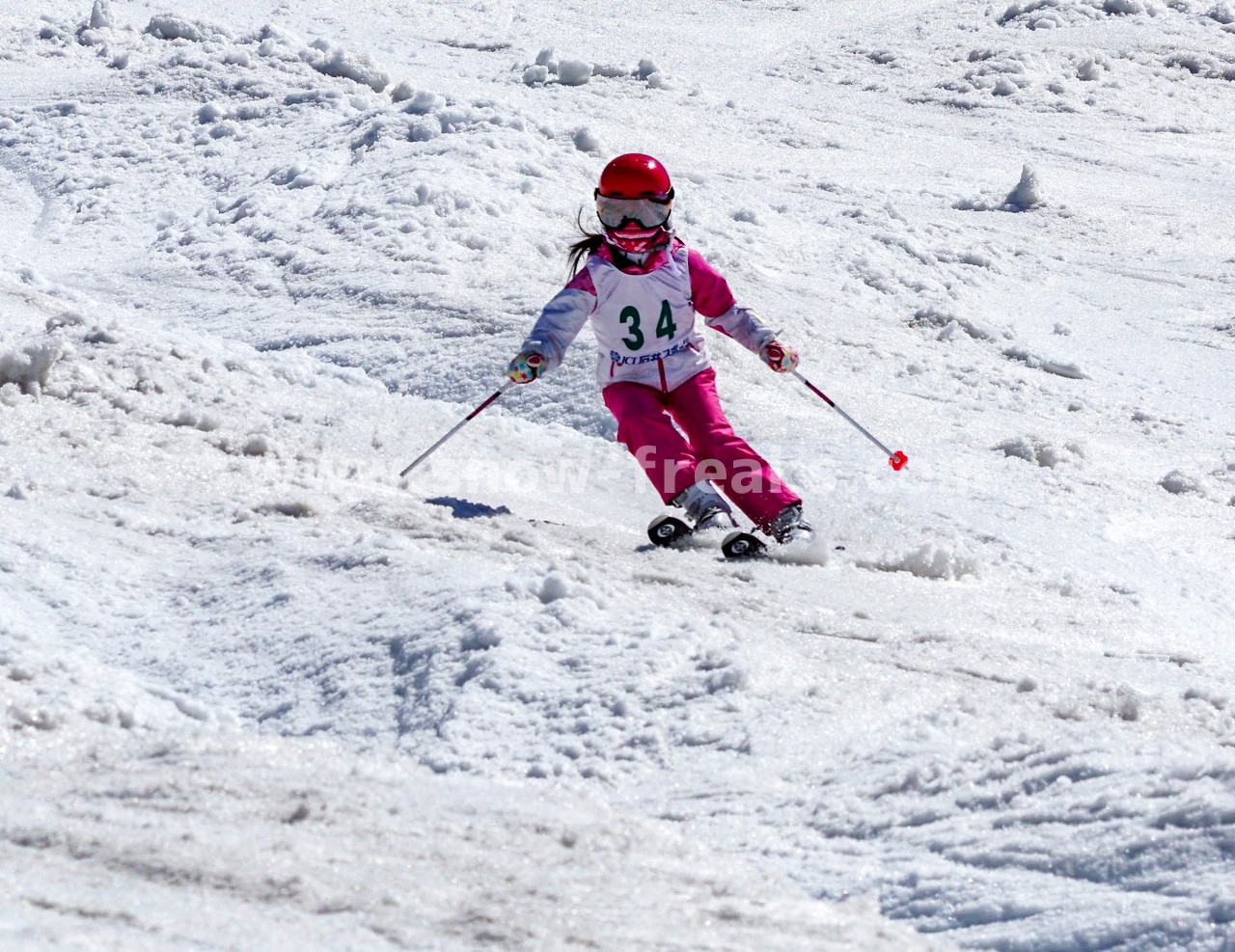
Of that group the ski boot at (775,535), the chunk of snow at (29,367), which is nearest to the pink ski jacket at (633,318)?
the ski boot at (775,535)

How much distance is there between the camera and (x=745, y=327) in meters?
5.60

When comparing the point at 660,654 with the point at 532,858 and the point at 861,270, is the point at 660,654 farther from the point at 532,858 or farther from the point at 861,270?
the point at 861,270

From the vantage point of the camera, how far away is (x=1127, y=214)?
1088 centimetres

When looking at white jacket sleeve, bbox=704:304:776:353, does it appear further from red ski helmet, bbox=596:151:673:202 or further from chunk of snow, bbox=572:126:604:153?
chunk of snow, bbox=572:126:604:153

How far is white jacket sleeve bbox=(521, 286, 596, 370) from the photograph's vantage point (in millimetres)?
5297

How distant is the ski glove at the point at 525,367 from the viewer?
5.15 meters

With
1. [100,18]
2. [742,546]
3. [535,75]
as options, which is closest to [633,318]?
[742,546]

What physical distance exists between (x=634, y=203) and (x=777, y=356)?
838mm

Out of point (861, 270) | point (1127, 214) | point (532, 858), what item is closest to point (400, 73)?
point (861, 270)

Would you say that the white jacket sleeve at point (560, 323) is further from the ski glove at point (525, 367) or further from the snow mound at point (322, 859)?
the snow mound at point (322, 859)

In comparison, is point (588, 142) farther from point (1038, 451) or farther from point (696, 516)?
point (696, 516)

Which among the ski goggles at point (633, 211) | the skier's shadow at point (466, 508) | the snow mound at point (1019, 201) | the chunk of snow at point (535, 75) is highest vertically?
the chunk of snow at point (535, 75)

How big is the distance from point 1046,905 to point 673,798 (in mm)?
792

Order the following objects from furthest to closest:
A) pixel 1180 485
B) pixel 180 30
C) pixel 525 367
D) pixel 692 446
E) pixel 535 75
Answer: pixel 535 75 < pixel 180 30 < pixel 1180 485 < pixel 692 446 < pixel 525 367
